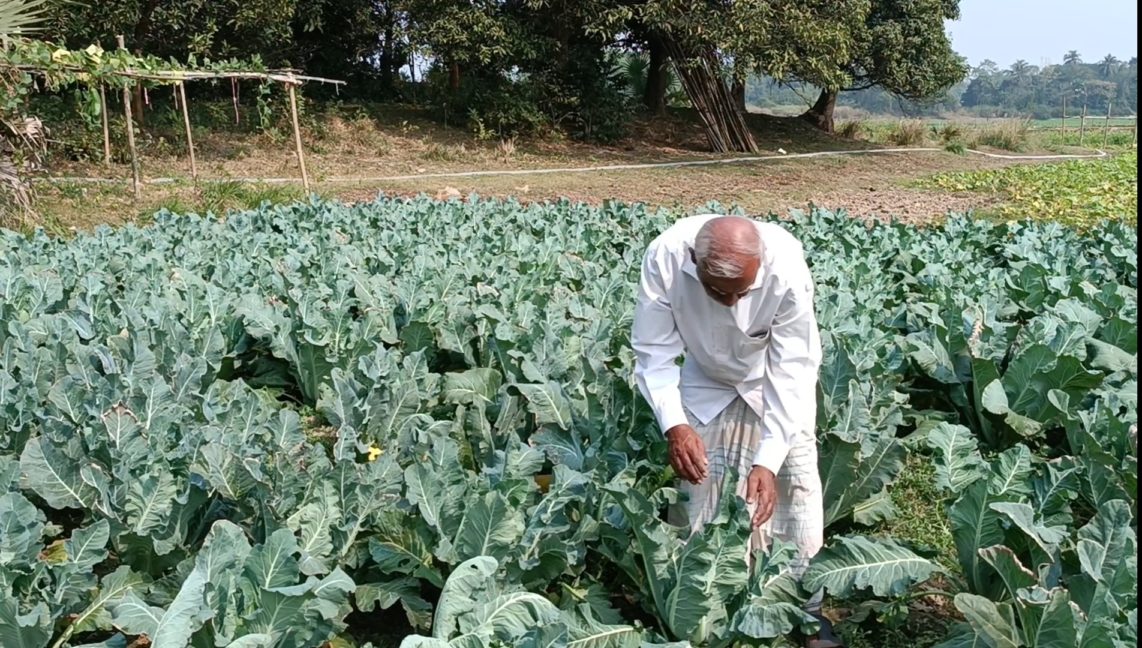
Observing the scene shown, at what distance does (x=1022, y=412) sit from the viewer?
4.61 meters

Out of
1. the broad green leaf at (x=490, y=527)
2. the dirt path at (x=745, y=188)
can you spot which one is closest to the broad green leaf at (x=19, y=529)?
the broad green leaf at (x=490, y=527)

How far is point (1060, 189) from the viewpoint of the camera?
1457cm

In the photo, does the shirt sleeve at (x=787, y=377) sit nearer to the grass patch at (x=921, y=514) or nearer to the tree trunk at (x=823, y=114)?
the grass patch at (x=921, y=514)

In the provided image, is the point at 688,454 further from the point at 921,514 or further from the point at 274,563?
the point at 921,514

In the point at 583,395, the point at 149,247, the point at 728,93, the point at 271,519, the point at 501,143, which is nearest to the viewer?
the point at 271,519

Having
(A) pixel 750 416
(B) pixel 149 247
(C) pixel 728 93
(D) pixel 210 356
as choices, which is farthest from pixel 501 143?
(A) pixel 750 416

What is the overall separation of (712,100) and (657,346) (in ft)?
65.3

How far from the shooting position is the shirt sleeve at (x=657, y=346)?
10.3 feet

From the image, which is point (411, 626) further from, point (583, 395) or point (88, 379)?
point (88, 379)

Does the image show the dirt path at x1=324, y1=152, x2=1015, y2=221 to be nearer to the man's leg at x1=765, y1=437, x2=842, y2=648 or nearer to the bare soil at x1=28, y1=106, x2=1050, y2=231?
the bare soil at x1=28, y1=106, x2=1050, y2=231

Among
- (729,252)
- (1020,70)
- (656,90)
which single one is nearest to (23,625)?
(729,252)

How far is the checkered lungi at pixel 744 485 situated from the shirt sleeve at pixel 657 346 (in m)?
0.19

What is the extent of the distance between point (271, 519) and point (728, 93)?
20.7 metres

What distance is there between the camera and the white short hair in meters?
2.72
